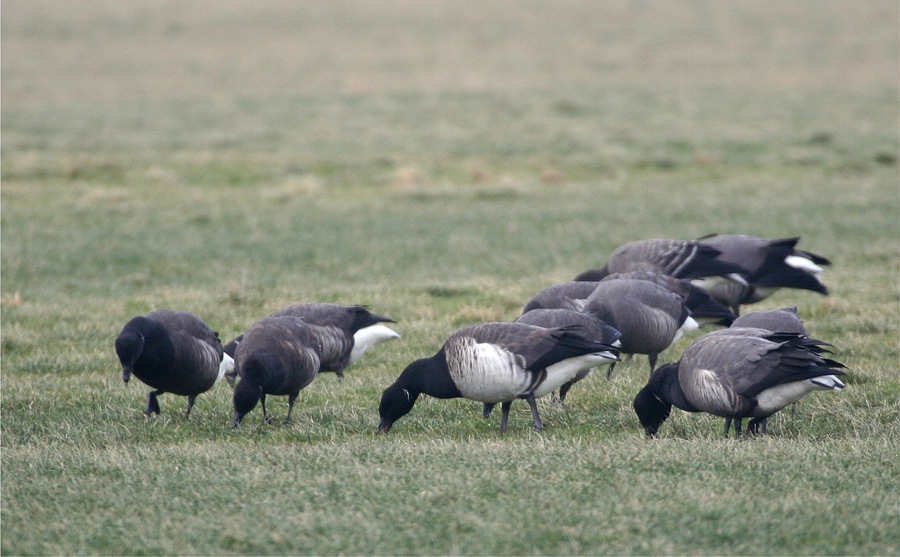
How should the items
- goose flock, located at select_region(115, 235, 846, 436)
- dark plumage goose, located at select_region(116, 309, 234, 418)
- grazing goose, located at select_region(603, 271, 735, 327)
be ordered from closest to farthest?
1. goose flock, located at select_region(115, 235, 846, 436)
2. dark plumage goose, located at select_region(116, 309, 234, 418)
3. grazing goose, located at select_region(603, 271, 735, 327)

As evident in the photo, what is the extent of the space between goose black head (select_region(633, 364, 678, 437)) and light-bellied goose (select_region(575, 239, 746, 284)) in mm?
3324

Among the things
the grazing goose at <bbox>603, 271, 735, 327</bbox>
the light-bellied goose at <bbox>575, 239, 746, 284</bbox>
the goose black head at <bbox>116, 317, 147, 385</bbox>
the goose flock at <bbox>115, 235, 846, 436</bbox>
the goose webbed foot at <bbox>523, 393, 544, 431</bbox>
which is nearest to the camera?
the goose flock at <bbox>115, 235, 846, 436</bbox>

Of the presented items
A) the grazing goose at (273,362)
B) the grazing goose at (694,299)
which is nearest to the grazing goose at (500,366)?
the grazing goose at (273,362)

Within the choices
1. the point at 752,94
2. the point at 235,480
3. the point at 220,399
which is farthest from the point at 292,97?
the point at 235,480

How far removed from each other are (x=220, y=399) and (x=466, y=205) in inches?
454

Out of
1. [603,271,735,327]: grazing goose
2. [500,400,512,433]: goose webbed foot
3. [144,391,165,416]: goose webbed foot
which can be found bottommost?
[144,391,165,416]: goose webbed foot

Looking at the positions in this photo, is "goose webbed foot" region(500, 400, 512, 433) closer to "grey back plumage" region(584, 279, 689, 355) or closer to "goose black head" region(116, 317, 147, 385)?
"grey back plumage" region(584, 279, 689, 355)

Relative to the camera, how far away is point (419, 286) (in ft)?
41.9

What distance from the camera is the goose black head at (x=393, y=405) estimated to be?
24.0 feet

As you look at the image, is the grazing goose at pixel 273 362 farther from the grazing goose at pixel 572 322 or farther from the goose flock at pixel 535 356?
the grazing goose at pixel 572 322

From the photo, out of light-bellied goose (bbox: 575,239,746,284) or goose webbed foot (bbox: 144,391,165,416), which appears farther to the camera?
light-bellied goose (bbox: 575,239,746,284)

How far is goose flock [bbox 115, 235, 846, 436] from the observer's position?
658cm

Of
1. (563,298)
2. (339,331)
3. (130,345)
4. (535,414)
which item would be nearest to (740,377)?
(535,414)

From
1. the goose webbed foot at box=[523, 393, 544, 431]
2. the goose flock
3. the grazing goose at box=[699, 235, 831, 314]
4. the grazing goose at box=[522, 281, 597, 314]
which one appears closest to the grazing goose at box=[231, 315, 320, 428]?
the goose flock
